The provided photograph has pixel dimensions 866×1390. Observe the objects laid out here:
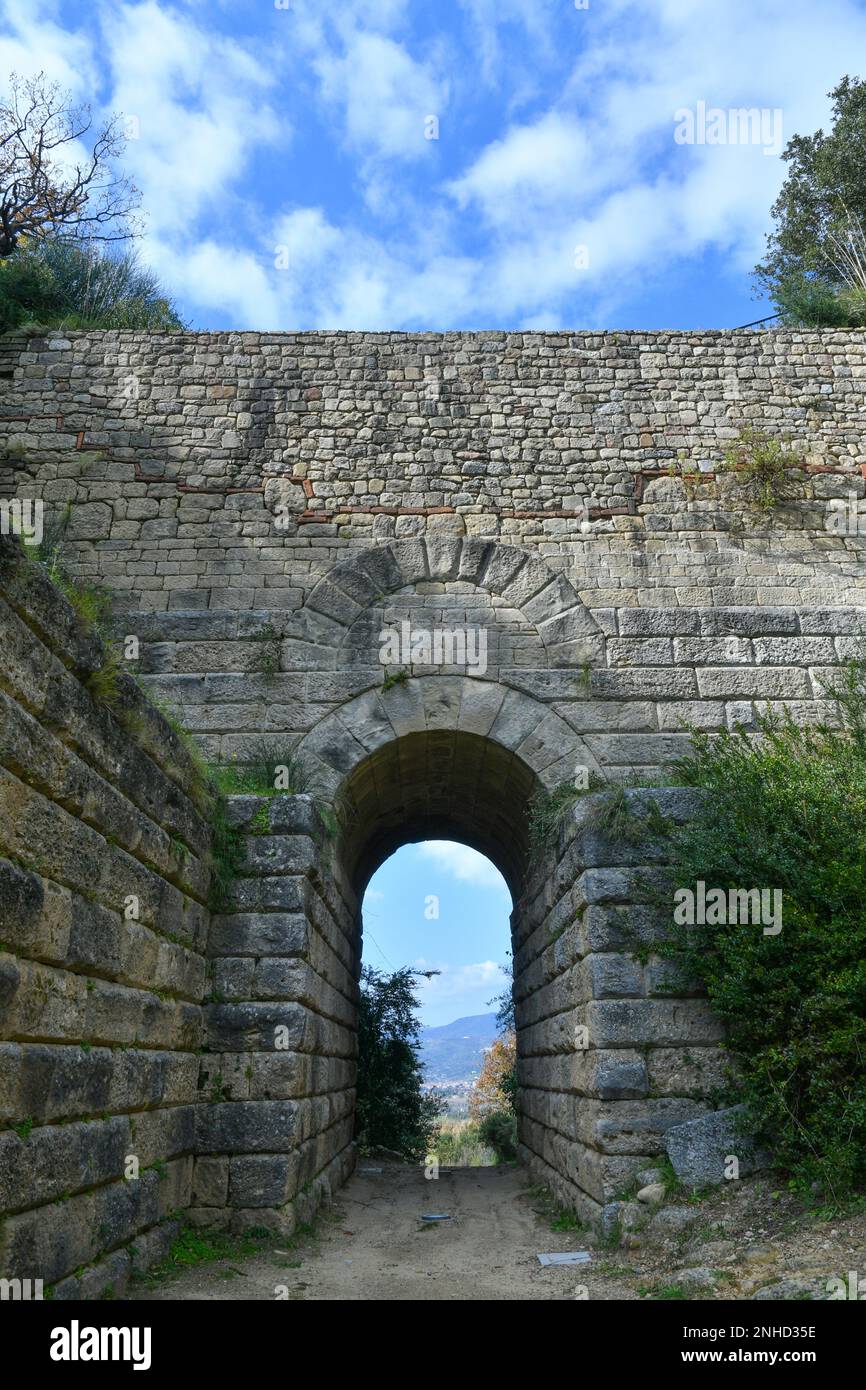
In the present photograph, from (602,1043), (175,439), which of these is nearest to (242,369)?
(175,439)

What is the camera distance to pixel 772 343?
30.7ft

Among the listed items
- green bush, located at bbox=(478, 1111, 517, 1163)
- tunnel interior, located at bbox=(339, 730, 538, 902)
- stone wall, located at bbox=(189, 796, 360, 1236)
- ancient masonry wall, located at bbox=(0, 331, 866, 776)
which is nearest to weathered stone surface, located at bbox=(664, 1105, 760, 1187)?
stone wall, located at bbox=(189, 796, 360, 1236)

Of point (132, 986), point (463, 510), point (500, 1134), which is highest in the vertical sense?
point (463, 510)

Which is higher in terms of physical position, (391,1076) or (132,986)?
(132,986)

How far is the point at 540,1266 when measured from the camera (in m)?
5.61

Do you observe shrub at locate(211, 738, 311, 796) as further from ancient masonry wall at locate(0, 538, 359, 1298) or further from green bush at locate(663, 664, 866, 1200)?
green bush at locate(663, 664, 866, 1200)

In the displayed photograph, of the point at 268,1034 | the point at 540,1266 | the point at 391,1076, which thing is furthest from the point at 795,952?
the point at 391,1076

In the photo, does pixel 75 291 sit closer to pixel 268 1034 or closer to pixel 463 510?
pixel 463 510

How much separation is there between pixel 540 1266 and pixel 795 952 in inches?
93.9

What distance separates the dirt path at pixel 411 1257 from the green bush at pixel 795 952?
1.46m

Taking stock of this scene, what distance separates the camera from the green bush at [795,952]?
500 centimetres

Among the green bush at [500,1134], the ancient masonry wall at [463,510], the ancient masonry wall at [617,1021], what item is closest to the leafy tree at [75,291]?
the ancient masonry wall at [463,510]

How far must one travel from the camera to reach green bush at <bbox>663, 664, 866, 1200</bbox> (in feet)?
16.4

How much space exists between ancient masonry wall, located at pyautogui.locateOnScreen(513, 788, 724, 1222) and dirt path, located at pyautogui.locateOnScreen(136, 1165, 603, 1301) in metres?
0.54
